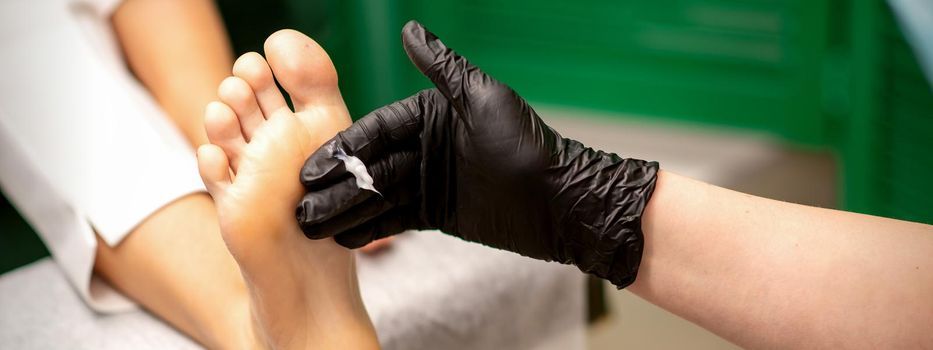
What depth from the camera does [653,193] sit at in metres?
0.91

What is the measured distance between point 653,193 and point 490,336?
0.35 m

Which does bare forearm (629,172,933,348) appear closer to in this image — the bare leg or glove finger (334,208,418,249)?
glove finger (334,208,418,249)

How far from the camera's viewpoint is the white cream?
871mm

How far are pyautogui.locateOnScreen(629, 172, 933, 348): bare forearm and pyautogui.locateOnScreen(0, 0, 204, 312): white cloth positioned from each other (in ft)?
1.62

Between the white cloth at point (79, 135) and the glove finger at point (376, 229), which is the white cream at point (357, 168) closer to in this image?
the glove finger at point (376, 229)

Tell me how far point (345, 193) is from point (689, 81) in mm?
1357

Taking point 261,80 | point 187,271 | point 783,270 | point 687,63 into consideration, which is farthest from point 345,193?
point 687,63

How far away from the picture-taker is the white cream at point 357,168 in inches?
34.3

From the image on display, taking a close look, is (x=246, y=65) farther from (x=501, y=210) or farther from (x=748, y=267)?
(x=748, y=267)

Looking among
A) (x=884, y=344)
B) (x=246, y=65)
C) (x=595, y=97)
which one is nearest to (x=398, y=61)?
(x=595, y=97)

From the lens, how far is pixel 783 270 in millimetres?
881

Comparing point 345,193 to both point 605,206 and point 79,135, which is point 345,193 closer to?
point 605,206

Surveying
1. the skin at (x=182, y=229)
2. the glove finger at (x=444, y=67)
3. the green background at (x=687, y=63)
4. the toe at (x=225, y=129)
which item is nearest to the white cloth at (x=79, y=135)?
the skin at (x=182, y=229)

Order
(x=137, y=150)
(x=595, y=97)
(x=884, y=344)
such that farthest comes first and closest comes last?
1. (x=595, y=97)
2. (x=137, y=150)
3. (x=884, y=344)
